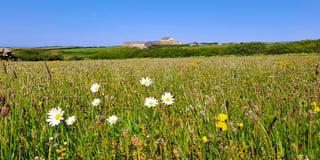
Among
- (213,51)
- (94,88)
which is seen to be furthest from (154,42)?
(94,88)

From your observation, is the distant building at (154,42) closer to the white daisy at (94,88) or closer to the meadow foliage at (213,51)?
the meadow foliage at (213,51)

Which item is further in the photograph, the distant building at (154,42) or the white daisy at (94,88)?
the distant building at (154,42)

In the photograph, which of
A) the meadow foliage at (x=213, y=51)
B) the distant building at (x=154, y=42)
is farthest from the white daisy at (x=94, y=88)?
the distant building at (x=154, y=42)

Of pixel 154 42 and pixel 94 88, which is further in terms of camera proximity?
pixel 154 42

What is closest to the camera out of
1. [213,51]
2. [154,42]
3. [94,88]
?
[94,88]

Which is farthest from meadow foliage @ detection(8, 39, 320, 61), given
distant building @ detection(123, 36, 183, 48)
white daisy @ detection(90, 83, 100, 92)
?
distant building @ detection(123, 36, 183, 48)

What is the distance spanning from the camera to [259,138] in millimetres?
1604

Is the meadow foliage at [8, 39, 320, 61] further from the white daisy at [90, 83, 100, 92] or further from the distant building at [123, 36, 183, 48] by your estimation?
the distant building at [123, 36, 183, 48]

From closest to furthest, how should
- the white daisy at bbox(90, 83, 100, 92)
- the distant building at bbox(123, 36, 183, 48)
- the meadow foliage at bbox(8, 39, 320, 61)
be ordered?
the white daisy at bbox(90, 83, 100, 92) → the meadow foliage at bbox(8, 39, 320, 61) → the distant building at bbox(123, 36, 183, 48)

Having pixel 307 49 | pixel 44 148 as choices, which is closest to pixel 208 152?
pixel 44 148

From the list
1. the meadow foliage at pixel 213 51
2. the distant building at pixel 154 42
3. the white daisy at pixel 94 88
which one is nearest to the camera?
the white daisy at pixel 94 88

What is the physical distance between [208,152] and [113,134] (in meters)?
1.04

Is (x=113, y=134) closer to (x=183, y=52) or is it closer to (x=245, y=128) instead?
(x=245, y=128)

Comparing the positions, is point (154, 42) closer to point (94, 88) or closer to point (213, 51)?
point (213, 51)
